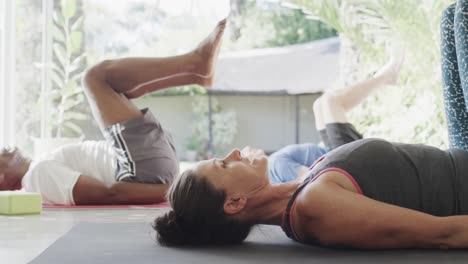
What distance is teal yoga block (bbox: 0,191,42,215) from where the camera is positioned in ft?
11.0

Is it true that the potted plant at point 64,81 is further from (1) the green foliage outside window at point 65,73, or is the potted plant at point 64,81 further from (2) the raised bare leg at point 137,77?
(2) the raised bare leg at point 137,77

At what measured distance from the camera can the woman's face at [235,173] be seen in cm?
202

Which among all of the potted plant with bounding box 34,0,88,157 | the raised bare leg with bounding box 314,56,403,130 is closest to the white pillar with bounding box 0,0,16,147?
the potted plant with bounding box 34,0,88,157

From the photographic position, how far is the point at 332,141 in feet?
12.4

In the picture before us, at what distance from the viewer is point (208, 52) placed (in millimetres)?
3439

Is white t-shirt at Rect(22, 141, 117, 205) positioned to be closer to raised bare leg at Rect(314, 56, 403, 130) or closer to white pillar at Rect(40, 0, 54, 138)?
raised bare leg at Rect(314, 56, 403, 130)

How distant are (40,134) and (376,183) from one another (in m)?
4.82

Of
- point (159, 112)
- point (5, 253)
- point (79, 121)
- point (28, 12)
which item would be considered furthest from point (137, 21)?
point (5, 253)

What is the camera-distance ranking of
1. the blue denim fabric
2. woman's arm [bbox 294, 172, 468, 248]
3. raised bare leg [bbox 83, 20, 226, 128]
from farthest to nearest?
the blue denim fabric, raised bare leg [bbox 83, 20, 226, 128], woman's arm [bbox 294, 172, 468, 248]

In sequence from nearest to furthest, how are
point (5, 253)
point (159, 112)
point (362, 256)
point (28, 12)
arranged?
1. point (362, 256)
2. point (5, 253)
3. point (28, 12)
4. point (159, 112)

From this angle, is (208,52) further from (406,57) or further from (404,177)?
(406,57)

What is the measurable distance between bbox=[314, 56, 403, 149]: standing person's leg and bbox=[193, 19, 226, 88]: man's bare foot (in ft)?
2.28

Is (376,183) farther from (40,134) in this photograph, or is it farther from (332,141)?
(40,134)

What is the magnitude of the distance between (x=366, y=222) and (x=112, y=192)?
1967mm
